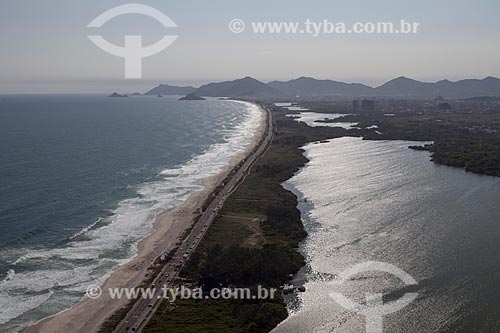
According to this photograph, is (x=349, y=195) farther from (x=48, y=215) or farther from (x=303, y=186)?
(x=48, y=215)

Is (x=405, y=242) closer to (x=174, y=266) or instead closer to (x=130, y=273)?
(x=174, y=266)


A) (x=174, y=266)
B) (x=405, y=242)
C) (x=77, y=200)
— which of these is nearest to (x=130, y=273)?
(x=174, y=266)

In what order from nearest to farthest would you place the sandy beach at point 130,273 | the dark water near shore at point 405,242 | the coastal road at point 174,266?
the coastal road at point 174,266, the sandy beach at point 130,273, the dark water near shore at point 405,242

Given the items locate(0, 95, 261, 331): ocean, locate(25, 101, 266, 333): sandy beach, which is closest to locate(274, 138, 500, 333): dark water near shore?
locate(25, 101, 266, 333): sandy beach

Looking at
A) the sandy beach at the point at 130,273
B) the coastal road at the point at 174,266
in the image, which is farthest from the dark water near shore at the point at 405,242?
the sandy beach at the point at 130,273

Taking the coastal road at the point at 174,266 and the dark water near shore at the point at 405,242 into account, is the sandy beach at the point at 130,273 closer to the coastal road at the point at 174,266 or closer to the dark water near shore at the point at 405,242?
the coastal road at the point at 174,266

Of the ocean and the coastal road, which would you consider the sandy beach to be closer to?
the ocean

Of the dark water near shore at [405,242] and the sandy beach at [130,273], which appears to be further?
the dark water near shore at [405,242]
